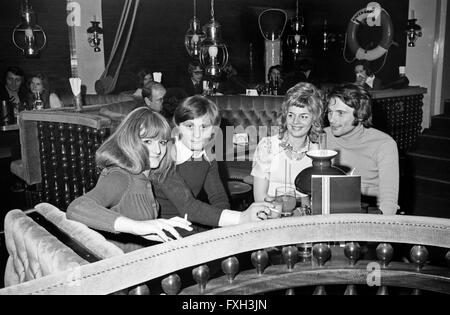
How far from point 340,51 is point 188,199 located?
1055 centimetres

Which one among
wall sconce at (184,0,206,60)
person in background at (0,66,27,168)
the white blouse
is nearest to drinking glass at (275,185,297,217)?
the white blouse

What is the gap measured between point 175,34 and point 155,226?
27.5ft

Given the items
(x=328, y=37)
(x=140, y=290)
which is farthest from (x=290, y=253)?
(x=328, y=37)

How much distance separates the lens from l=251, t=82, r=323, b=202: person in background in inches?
92.3

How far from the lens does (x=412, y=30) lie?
8.71 meters

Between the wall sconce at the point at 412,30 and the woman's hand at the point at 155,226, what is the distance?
8465mm

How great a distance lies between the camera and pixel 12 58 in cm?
712

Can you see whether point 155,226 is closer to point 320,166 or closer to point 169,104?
point 320,166

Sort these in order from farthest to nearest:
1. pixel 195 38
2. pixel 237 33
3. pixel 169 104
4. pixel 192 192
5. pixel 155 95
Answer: pixel 237 33 → pixel 195 38 → pixel 155 95 → pixel 169 104 → pixel 192 192

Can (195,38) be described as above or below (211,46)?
above

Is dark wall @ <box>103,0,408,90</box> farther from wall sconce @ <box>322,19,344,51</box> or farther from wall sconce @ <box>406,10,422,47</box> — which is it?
wall sconce @ <box>406,10,422,47</box>

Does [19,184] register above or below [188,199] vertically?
below
